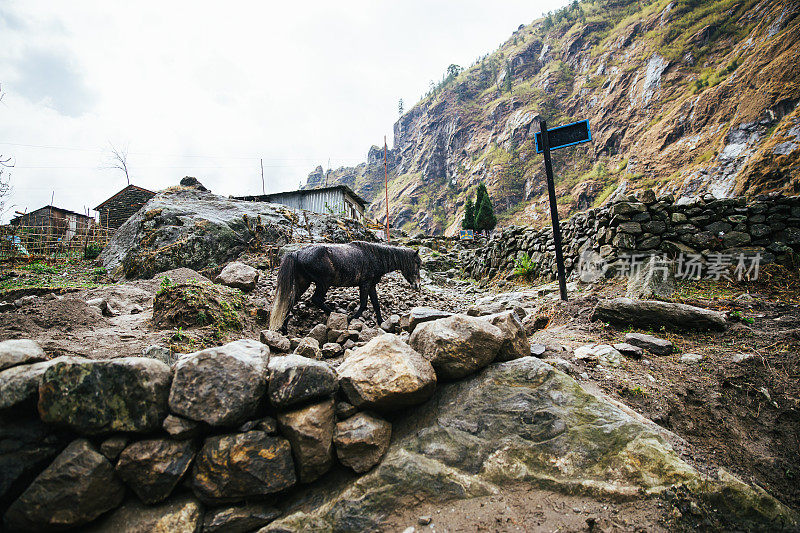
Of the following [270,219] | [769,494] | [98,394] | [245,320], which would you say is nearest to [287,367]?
[98,394]

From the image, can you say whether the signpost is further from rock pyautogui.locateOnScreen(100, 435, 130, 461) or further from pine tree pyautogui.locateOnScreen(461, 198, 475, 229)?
pine tree pyautogui.locateOnScreen(461, 198, 475, 229)

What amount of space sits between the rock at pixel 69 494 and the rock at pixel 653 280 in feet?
23.7

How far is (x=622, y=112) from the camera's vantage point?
56844 mm

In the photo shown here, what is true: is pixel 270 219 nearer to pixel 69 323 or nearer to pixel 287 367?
pixel 69 323

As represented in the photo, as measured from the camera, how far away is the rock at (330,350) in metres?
3.46

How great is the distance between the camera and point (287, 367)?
7.25 ft

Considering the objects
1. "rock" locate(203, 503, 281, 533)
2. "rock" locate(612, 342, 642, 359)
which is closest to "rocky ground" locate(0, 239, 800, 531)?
"rock" locate(612, 342, 642, 359)

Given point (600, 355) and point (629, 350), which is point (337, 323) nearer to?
point (600, 355)

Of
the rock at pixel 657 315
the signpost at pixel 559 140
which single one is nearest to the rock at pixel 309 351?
the rock at pixel 657 315

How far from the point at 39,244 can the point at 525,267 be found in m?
20.6

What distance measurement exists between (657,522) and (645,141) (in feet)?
203

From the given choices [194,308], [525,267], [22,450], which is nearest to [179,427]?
[22,450]

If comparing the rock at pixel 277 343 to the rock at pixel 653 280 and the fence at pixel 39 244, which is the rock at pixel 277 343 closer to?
the rock at pixel 653 280

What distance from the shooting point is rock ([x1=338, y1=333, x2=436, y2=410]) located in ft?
7.52
